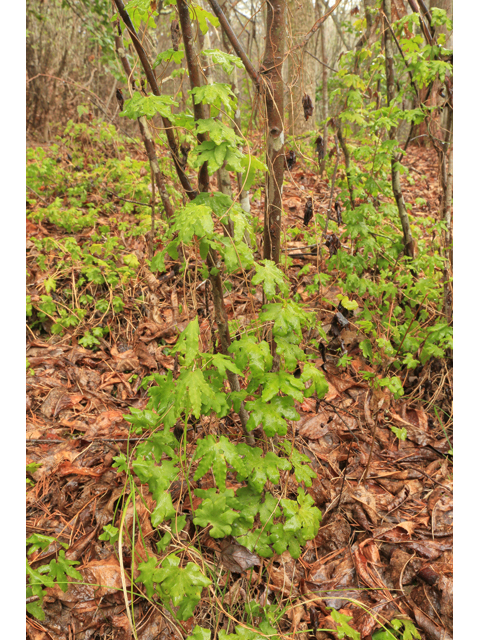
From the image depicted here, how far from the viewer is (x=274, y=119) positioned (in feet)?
6.21

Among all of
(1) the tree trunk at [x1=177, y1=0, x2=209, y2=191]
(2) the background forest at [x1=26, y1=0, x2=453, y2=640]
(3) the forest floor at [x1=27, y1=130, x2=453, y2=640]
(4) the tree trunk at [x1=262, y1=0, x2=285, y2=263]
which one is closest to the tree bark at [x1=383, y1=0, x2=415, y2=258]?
(2) the background forest at [x1=26, y1=0, x2=453, y2=640]

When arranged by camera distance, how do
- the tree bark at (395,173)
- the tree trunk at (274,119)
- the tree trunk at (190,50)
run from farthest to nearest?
1. the tree bark at (395,173)
2. the tree trunk at (274,119)
3. the tree trunk at (190,50)

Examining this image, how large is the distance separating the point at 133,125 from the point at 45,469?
738 centimetres

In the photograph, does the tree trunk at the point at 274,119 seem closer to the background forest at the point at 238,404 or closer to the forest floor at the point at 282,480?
the background forest at the point at 238,404

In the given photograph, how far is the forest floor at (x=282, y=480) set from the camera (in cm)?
183

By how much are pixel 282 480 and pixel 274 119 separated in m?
1.84

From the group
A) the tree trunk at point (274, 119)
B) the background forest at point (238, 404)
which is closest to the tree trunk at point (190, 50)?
the background forest at point (238, 404)

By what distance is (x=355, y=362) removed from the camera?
320 centimetres

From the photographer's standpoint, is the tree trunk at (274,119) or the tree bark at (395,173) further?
the tree bark at (395,173)

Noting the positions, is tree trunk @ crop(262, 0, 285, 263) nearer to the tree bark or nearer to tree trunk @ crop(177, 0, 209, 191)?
tree trunk @ crop(177, 0, 209, 191)

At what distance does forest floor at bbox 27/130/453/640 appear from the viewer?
1.83m

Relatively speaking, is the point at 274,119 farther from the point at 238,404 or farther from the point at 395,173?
the point at 395,173

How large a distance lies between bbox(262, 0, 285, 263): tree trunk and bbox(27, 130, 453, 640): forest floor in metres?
0.49

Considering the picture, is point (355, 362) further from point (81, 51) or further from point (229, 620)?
point (81, 51)
